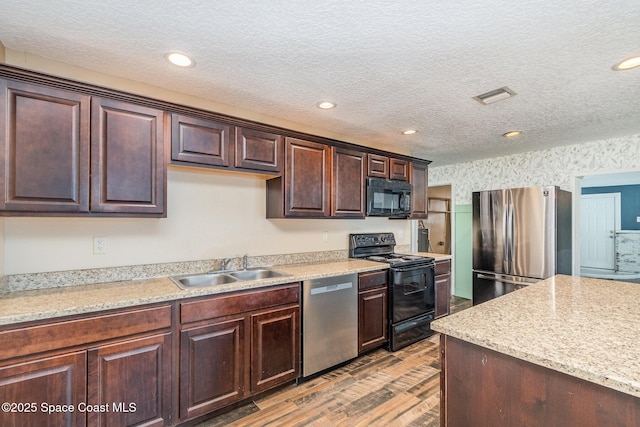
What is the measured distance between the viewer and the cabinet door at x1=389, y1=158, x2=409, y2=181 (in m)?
3.61

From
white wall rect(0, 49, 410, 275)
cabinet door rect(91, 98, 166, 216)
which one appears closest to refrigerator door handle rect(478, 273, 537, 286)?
white wall rect(0, 49, 410, 275)

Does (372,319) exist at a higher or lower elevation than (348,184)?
lower

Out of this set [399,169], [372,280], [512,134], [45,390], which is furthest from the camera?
[399,169]

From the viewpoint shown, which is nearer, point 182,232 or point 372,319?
point 182,232

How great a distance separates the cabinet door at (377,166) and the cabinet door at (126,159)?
2068mm

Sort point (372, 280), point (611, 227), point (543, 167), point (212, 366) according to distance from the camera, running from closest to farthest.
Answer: point (212, 366) < point (372, 280) < point (543, 167) < point (611, 227)

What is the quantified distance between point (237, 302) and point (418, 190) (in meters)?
2.74

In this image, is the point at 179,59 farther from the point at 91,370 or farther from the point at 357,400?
the point at 357,400

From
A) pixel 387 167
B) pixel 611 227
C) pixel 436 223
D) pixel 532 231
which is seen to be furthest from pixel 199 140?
pixel 611 227

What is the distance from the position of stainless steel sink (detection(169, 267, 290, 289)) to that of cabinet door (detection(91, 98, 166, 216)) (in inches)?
22.7

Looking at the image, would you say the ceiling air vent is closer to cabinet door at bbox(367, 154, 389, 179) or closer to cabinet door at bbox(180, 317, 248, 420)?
cabinet door at bbox(367, 154, 389, 179)

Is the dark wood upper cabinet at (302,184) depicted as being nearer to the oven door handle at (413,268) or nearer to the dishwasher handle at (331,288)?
the dishwasher handle at (331,288)

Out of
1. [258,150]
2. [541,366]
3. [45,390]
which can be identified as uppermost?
[258,150]

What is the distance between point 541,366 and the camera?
3.51 feet
